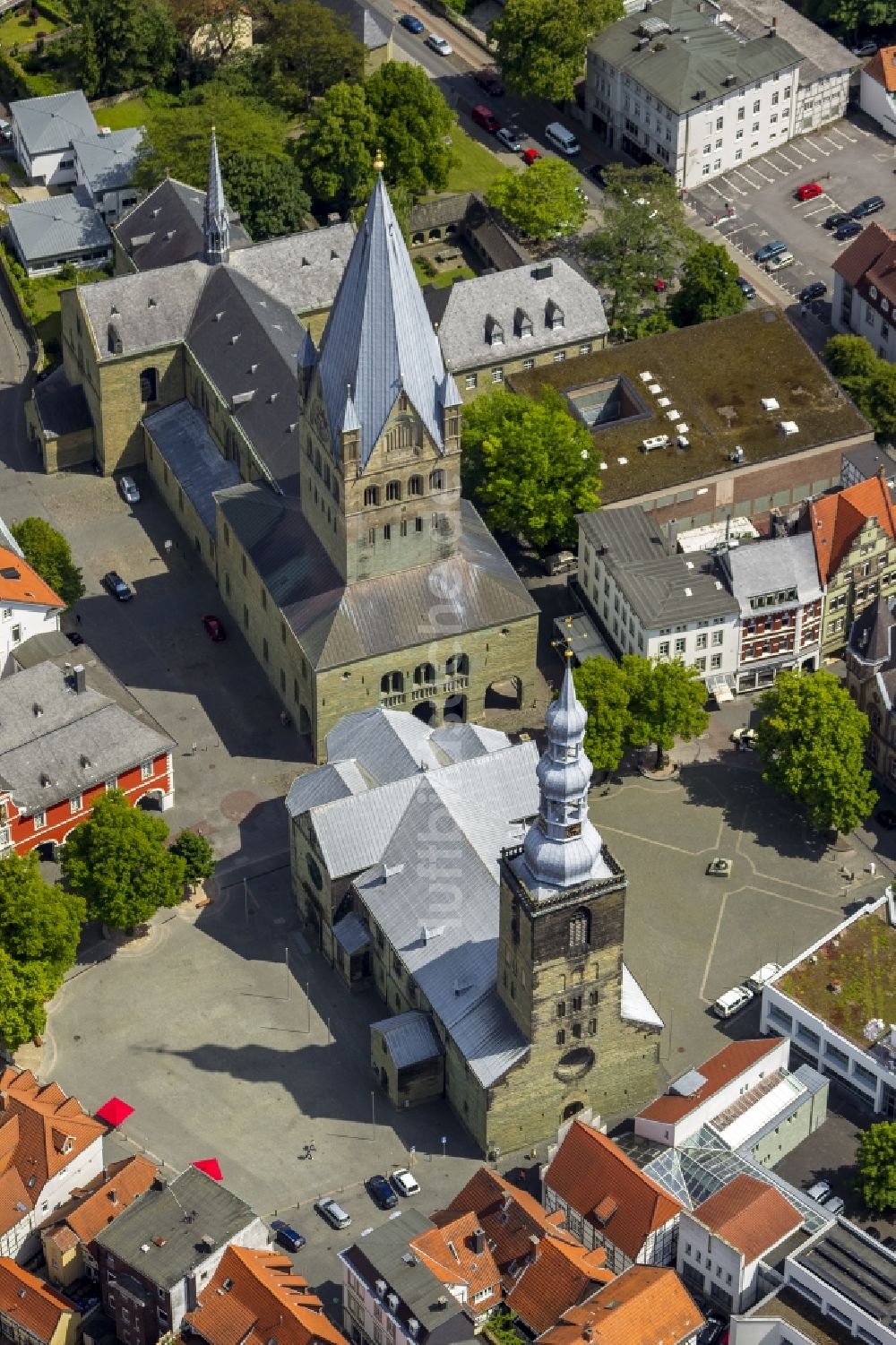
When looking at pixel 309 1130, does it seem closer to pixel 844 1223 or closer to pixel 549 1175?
pixel 549 1175

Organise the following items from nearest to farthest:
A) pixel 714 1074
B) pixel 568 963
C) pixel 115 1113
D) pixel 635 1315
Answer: pixel 635 1315 < pixel 568 963 < pixel 714 1074 < pixel 115 1113

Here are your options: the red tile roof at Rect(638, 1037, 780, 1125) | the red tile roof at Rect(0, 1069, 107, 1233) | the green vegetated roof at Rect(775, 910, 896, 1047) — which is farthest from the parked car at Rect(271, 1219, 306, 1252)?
the green vegetated roof at Rect(775, 910, 896, 1047)

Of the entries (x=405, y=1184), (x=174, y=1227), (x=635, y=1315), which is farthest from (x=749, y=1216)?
(x=174, y=1227)

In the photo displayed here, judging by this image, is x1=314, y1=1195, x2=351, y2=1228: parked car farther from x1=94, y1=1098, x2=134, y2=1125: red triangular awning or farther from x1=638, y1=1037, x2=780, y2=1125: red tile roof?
x1=638, y1=1037, x2=780, y2=1125: red tile roof

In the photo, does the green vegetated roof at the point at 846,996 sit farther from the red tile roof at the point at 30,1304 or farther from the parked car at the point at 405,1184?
the red tile roof at the point at 30,1304

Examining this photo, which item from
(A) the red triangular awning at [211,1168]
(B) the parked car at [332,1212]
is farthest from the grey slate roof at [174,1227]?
(B) the parked car at [332,1212]

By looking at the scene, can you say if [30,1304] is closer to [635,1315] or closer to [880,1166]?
[635,1315]

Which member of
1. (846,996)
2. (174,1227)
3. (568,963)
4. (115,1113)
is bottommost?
(115,1113)
